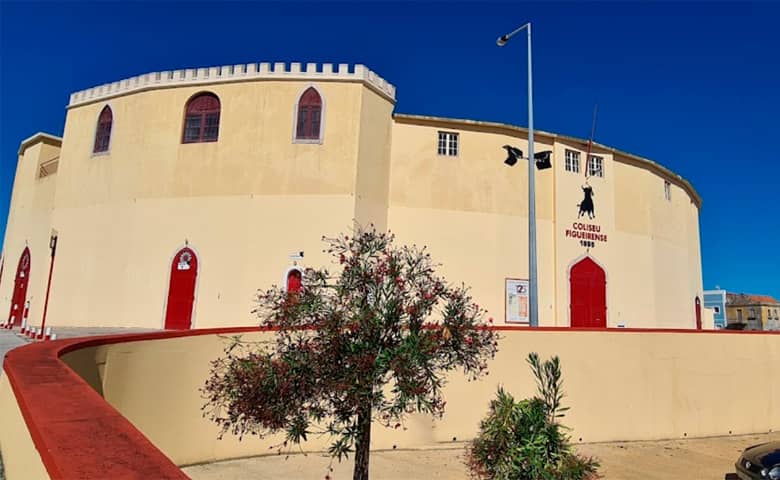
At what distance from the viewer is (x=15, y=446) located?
2.85 meters

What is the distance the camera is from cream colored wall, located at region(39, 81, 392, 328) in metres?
16.1

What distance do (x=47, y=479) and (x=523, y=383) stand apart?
9.99 meters

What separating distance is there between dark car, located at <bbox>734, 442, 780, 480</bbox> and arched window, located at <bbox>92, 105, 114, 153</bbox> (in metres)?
20.3

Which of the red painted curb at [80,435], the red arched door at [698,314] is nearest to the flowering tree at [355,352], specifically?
the red painted curb at [80,435]

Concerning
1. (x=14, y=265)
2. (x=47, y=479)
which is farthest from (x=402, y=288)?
(x=14, y=265)

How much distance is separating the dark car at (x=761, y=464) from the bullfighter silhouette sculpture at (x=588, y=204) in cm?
1275

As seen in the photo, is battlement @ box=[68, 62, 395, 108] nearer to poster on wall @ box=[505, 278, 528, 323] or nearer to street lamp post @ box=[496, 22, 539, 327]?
street lamp post @ box=[496, 22, 539, 327]

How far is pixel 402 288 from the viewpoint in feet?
19.3

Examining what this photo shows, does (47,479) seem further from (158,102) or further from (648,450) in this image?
(158,102)

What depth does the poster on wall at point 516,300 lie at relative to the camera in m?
18.1

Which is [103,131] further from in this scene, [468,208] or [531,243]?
[531,243]

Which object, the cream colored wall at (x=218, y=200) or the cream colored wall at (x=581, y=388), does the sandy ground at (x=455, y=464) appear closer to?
the cream colored wall at (x=581, y=388)

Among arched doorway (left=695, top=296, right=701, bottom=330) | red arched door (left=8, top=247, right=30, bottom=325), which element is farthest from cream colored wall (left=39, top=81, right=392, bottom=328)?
arched doorway (left=695, top=296, right=701, bottom=330)

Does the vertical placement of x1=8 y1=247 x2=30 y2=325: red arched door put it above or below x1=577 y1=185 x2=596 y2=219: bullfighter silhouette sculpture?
below
